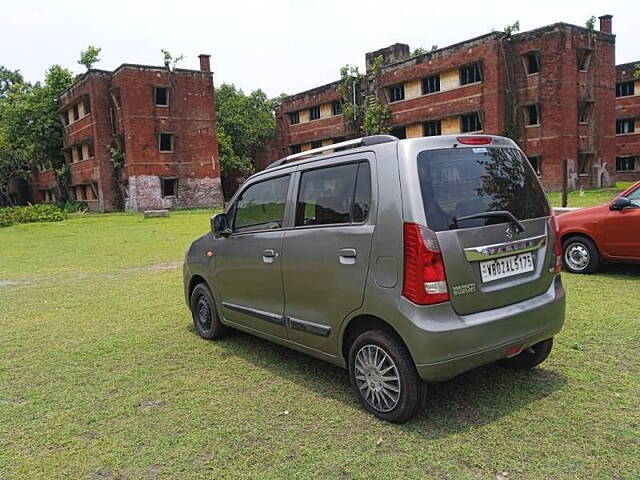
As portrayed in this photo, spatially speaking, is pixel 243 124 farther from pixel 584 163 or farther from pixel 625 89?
pixel 625 89

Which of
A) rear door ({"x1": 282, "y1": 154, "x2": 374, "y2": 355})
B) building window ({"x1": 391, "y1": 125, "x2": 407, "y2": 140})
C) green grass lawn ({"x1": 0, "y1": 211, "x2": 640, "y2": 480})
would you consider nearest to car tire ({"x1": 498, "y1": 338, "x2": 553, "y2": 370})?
green grass lawn ({"x1": 0, "y1": 211, "x2": 640, "y2": 480})

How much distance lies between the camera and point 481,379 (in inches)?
165

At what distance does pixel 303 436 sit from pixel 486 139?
2.51 m

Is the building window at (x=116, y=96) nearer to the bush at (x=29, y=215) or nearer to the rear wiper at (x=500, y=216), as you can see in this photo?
the bush at (x=29, y=215)

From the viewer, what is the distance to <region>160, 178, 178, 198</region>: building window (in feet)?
125

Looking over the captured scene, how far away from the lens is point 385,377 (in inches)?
141

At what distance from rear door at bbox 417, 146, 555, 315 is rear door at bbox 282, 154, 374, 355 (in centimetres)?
50

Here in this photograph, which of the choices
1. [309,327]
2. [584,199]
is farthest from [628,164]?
[309,327]

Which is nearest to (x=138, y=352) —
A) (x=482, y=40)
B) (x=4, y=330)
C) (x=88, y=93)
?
(x=4, y=330)

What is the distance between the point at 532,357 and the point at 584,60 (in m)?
35.2

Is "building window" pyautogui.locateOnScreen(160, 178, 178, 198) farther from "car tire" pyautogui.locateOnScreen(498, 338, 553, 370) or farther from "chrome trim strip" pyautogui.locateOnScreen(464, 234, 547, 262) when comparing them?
"chrome trim strip" pyautogui.locateOnScreen(464, 234, 547, 262)

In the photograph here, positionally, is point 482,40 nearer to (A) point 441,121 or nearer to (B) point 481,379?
(A) point 441,121

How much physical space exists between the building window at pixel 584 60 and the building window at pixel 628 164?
513 inches

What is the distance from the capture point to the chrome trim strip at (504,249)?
3414 millimetres
